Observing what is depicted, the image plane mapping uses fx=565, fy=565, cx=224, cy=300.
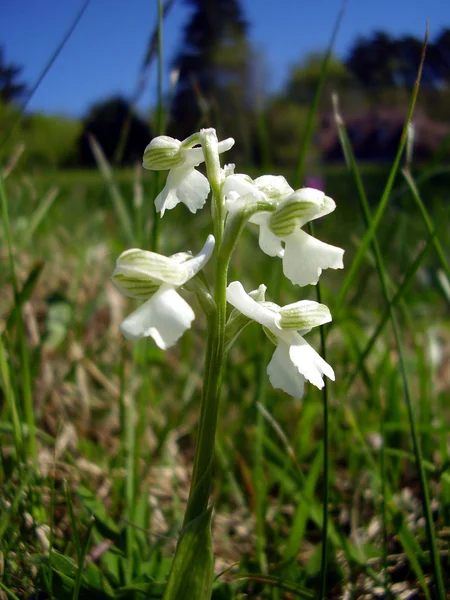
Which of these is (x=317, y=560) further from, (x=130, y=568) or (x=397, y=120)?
(x=397, y=120)

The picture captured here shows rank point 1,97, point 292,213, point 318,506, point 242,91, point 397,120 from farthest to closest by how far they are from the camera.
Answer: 1. point 397,120
2. point 242,91
3. point 1,97
4. point 318,506
5. point 292,213

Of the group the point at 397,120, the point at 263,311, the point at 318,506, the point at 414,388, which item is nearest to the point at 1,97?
the point at 263,311

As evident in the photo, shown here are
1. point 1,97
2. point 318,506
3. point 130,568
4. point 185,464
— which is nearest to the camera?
point 130,568

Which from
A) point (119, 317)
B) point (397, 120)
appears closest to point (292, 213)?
point (119, 317)

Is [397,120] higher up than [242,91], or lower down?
lower down

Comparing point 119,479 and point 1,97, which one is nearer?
point 119,479

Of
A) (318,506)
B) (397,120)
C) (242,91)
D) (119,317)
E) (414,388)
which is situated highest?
(242,91)

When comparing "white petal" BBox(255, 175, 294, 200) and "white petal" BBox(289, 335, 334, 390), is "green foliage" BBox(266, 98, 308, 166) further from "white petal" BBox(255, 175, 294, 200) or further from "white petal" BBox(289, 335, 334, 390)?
"white petal" BBox(289, 335, 334, 390)
